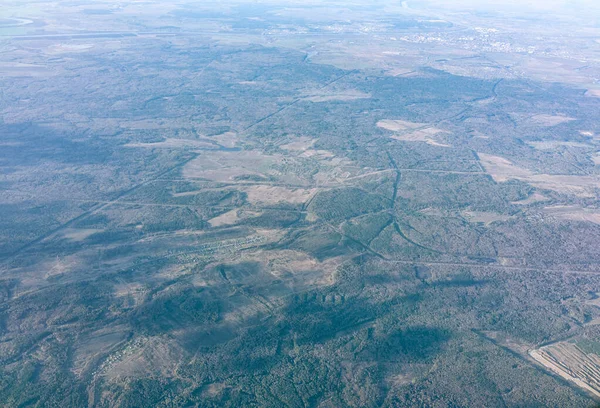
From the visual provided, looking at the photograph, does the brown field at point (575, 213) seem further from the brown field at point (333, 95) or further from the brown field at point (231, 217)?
the brown field at point (333, 95)

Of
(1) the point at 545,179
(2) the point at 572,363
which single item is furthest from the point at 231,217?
(1) the point at 545,179

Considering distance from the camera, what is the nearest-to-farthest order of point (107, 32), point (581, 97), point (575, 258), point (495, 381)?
point (495, 381) → point (575, 258) → point (581, 97) → point (107, 32)

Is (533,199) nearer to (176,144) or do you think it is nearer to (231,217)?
(231,217)

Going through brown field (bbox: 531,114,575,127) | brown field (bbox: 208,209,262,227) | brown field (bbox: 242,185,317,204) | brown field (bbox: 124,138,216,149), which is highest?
brown field (bbox: 208,209,262,227)

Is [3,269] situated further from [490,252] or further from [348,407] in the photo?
[490,252]

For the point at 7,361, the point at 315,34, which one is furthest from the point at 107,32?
the point at 7,361

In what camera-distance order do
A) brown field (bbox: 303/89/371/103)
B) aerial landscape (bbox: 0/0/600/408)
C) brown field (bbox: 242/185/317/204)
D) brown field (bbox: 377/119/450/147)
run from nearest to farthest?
aerial landscape (bbox: 0/0/600/408)
brown field (bbox: 242/185/317/204)
brown field (bbox: 377/119/450/147)
brown field (bbox: 303/89/371/103)

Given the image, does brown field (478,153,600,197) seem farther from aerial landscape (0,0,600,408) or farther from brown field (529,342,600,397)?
brown field (529,342,600,397)

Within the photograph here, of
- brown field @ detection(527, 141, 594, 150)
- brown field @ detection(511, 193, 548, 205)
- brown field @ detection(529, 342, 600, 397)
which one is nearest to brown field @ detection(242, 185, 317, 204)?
brown field @ detection(511, 193, 548, 205)
